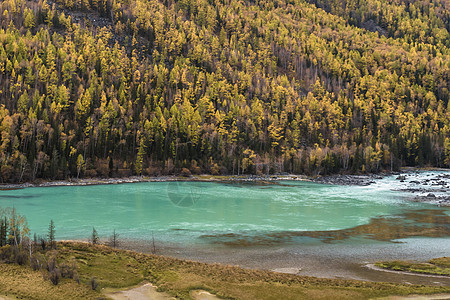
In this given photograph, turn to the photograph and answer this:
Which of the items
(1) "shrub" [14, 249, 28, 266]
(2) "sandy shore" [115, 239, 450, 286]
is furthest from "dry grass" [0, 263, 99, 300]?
(2) "sandy shore" [115, 239, 450, 286]

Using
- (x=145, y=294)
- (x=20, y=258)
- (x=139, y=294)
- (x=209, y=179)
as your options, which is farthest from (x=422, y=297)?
(x=209, y=179)

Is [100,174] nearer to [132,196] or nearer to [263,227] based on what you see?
[132,196]

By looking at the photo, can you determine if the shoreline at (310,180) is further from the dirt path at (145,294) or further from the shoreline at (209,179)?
the dirt path at (145,294)

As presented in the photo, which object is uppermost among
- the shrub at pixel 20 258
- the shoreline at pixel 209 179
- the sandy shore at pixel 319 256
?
the shoreline at pixel 209 179

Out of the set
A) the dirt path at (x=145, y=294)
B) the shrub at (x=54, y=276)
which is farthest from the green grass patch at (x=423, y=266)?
the shrub at (x=54, y=276)

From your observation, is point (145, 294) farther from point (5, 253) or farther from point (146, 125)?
point (146, 125)

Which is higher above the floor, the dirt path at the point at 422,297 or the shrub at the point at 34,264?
the shrub at the point at 34,264

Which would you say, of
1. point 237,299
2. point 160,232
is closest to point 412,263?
point 237,299

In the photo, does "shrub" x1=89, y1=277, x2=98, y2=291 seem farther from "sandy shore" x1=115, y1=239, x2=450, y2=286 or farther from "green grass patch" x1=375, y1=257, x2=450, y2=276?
"green grass patch" x1=375, y1=257, x2=450, y2=276
